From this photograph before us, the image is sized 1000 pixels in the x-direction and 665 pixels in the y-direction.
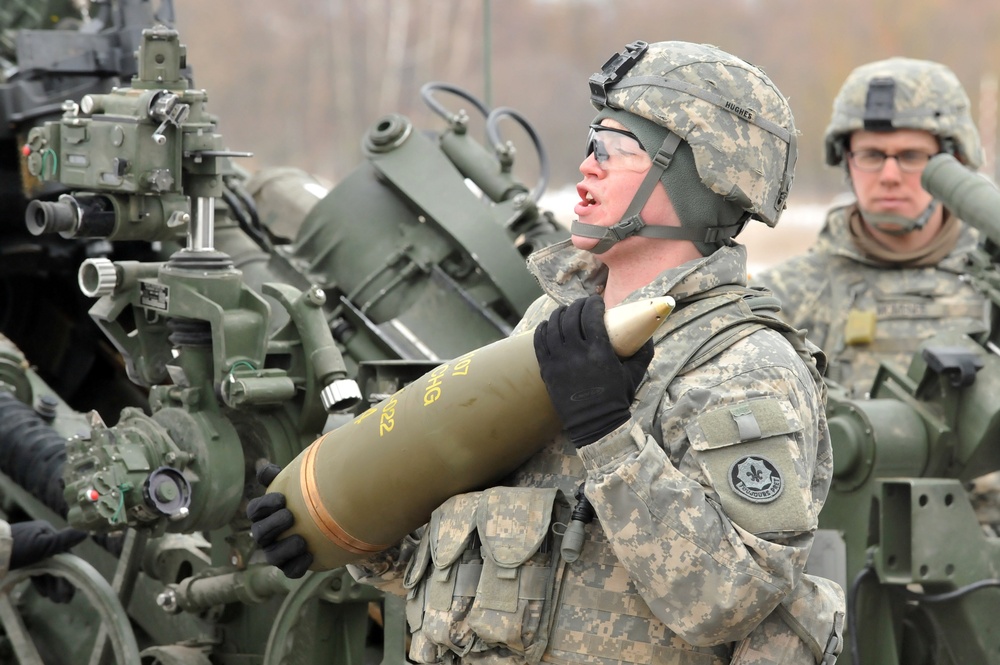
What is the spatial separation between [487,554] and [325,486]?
17.2 inches

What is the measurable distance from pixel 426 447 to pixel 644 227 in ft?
2.16

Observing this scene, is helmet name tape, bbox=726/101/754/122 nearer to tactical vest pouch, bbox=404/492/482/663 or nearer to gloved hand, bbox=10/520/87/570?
tactical vest pouch, bbox=404/492/482/663

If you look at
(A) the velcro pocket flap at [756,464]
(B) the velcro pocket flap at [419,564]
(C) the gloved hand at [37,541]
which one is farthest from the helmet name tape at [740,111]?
(C) the gloved hand at [37,541]

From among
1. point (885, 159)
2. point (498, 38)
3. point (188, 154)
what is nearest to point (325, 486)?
point (188, 154)

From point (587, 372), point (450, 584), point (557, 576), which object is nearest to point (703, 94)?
point (587, 372)

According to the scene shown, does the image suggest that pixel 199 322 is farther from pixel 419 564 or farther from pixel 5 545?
pixel 419 564

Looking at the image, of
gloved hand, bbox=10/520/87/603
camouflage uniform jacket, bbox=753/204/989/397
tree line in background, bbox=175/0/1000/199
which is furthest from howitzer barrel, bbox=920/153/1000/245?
tree line in background, bbox=175/0/1000/199

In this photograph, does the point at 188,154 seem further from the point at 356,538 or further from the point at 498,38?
the point at 498,38

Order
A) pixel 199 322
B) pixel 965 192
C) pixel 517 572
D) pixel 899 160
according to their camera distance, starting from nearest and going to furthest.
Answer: pixel 517 572 < pixel 199 322 < pixel 965 192 < pixel 899 160

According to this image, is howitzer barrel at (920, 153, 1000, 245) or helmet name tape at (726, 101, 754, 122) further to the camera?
howitzer barrel at (920, 153, 1000, 245)

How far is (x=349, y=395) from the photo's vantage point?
4699 mm

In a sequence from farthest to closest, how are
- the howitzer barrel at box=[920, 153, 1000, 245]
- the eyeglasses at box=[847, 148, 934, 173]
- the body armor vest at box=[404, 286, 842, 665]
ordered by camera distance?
the eyeglasses at box=[847, 148, 934, 173]
the howitzer barrel at box=[920, 153, 1000, 245]
the body armor vest at box=[404, 286, 842, 665]

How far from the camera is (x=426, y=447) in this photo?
334 centimetres

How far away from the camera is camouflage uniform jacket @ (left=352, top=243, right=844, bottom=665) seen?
→ 116 inches
